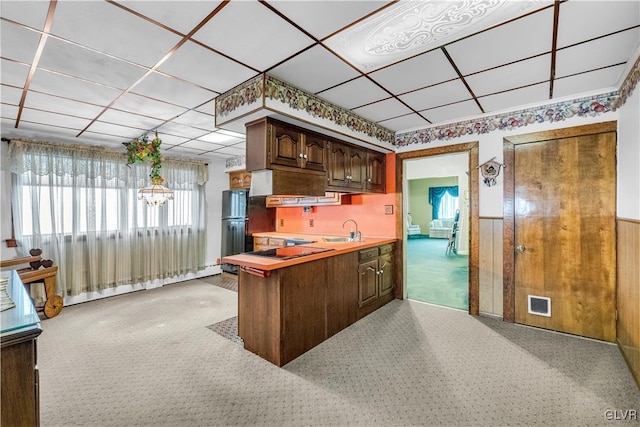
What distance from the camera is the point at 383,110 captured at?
3.31 m

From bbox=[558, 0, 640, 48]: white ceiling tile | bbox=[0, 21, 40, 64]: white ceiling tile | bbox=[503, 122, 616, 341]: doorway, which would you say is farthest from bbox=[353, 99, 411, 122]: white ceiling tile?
bbox=[0, 21, 40, 64]: white ceiling tile

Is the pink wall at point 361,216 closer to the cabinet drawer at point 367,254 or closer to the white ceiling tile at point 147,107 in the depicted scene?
the cabinet drawer at point 367,254

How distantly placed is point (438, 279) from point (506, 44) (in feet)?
13.8

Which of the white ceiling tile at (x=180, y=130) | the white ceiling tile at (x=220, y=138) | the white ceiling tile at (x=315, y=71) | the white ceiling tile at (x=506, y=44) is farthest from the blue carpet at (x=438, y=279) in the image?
the white ceiling tile at (x=180, y=130)

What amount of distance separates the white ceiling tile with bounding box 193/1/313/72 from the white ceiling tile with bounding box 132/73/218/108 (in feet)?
2.42

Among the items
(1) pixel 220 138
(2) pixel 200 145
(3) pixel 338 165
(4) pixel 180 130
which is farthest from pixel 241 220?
(3) pixel 338 165

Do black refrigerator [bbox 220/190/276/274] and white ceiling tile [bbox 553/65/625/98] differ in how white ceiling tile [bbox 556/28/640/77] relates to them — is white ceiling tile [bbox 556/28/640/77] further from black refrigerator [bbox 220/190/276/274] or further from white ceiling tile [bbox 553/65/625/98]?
black refrigerator [bbox 220/190/276/274]

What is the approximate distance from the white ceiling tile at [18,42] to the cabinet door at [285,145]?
169 centimetres

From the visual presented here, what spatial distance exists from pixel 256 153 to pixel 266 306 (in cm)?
146

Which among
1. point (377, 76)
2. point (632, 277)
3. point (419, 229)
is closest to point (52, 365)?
point (377, 76)

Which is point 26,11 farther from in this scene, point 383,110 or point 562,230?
point 562,230

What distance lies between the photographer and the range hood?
274 centimetres

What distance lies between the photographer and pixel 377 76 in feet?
8.06

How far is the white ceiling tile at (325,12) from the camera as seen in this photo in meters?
1.58
